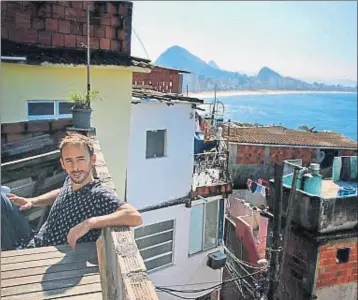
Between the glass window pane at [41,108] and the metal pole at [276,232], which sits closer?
the glass window pane at [41,108]

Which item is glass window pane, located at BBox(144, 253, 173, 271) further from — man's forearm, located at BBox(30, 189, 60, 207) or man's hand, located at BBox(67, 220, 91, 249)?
man's hand, located at BBox(67, 220, 91, 249)

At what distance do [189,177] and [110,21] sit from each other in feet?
9.10

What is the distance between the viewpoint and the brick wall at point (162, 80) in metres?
6.95

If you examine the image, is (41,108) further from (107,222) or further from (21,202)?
(107,222)

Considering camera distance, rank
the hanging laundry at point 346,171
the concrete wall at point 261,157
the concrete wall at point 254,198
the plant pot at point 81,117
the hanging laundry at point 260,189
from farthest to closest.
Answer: the concrete wall at point 261,157 < the concrete wall at point 254,198 < the hanging laundry at point 260,189 < the hanging laundry at point 346,171 < the plant pot at point 81,117

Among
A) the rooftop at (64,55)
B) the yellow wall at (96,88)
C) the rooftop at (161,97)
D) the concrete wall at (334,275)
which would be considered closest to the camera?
the rooftop at (64,55)

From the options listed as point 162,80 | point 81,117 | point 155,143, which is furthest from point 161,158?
point 81,117

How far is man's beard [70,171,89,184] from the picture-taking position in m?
1.47

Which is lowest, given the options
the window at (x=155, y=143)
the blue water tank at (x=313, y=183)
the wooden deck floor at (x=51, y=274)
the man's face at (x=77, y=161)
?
the blue water tank at (x=313, y=183)

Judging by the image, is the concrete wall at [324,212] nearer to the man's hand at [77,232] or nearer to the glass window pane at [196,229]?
the glass window pane at [196,229]

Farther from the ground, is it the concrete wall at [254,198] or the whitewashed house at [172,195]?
the whitewashed house at [172,195]

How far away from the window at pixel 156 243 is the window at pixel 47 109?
2.31m

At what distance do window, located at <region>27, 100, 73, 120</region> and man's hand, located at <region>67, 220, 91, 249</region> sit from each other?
190 cm

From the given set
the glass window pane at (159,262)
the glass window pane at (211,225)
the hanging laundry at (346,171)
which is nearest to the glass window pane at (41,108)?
the glass window pane at (159,262)
